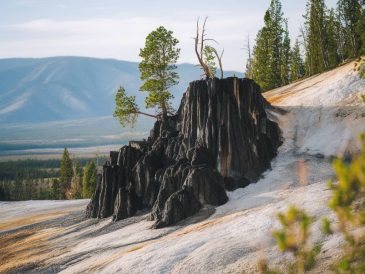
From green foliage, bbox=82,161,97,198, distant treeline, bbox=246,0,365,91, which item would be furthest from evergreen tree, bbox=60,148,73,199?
distant treeline, bbox=246,0,365,91

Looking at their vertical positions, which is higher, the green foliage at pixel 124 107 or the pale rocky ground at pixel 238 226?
the green foliage at pixel 124 107

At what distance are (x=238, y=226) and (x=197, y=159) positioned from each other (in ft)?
48.3

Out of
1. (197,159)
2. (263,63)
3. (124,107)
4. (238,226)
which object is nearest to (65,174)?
(263,63)

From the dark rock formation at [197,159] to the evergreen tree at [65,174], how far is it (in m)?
76.5

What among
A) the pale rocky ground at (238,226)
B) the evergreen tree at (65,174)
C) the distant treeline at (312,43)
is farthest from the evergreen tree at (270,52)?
the evergreen tree at (65,174)

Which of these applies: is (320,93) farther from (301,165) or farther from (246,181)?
(246,181)

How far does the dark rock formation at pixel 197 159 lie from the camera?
1742 inches

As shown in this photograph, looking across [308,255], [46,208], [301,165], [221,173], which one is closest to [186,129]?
[221,173]

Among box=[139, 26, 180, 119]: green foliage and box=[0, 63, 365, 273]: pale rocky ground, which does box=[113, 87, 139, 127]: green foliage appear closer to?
box=[139, 26, 180, 119]: green foliage

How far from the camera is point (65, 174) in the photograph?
437 feet

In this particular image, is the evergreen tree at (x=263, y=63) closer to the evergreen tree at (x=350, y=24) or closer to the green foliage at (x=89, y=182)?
the evergreen tree at (x=350, y=24)

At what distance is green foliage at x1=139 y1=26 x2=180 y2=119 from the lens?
215ft

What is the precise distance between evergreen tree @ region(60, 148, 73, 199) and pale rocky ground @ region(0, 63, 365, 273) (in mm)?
59171

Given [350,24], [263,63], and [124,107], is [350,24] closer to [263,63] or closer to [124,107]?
[263,63]
